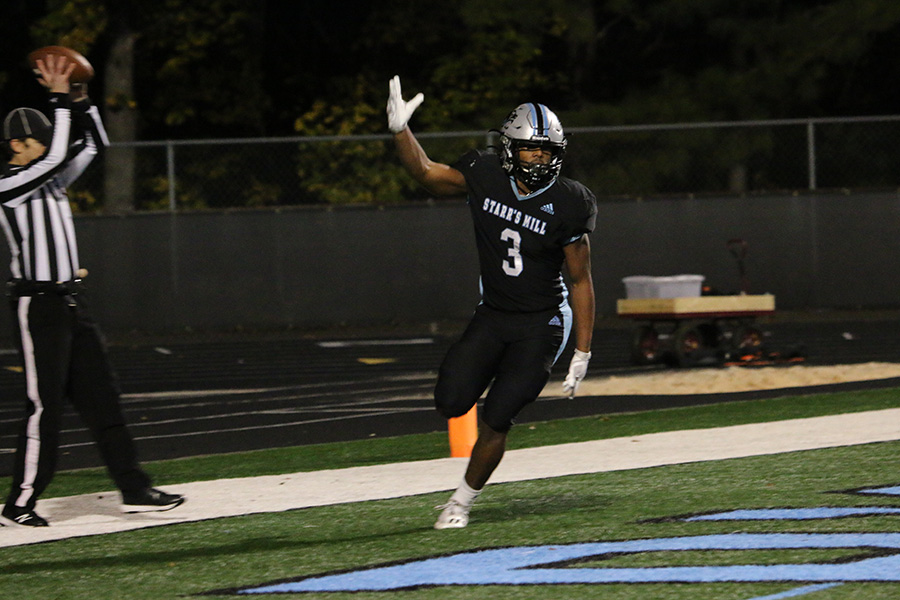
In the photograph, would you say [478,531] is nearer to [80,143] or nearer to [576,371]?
[576,371]

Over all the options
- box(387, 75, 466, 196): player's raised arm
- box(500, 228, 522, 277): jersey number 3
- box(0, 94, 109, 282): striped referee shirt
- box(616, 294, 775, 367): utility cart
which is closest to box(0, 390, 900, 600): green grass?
box(500, 228, 522, 277): jersey number 3

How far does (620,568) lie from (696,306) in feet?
36.1

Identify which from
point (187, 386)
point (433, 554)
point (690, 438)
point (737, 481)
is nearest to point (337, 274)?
point (187, 386)

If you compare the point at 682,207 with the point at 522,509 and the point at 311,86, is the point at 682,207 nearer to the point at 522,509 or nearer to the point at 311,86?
the point at 311,86

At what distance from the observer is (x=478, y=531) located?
7074 mm

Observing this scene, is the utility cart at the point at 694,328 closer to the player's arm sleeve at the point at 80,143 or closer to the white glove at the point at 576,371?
the white glove at the point at 576,371

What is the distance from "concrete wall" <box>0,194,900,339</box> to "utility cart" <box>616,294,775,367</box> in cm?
623

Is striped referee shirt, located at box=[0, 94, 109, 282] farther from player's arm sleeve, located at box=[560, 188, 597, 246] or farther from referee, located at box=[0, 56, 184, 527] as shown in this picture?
player's arm sleeve, located at box=[560, 188, 597, 246]

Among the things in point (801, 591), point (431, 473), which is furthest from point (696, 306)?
point (801, 591)

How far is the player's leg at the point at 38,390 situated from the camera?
7422 mm

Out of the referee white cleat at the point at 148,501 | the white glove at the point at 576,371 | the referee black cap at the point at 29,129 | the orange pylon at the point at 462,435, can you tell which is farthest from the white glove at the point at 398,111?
the orange pylon at the point at 462,435

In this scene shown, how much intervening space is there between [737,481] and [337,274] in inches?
613

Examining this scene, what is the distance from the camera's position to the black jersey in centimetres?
702

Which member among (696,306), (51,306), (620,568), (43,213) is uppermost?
(43,213)
